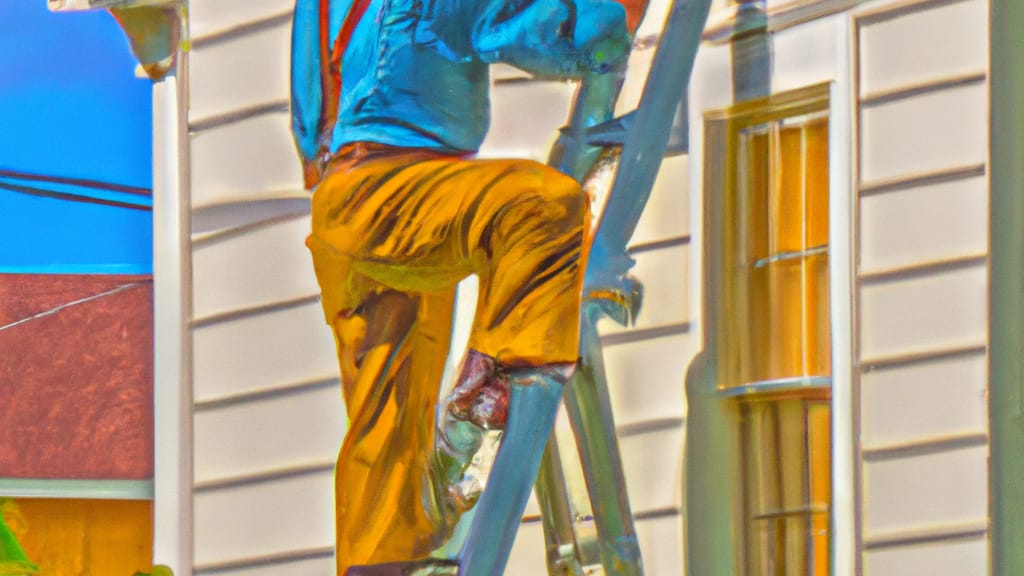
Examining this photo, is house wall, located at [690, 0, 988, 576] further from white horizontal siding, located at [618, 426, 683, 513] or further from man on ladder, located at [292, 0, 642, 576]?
man on ladder, located at [292, 0, 642, 576]

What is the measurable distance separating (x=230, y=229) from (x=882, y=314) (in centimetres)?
124

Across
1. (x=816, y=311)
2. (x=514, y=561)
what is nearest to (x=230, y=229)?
(x=514, y=561)

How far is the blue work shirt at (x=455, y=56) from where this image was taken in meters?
2.61

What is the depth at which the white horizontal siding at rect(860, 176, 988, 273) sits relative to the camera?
7.61 ft

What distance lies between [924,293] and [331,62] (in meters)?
1.14

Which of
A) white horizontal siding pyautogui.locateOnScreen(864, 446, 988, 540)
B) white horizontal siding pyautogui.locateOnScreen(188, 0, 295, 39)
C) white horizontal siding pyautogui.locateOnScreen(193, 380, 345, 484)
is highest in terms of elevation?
white horizontal siding pyautogui.locateOnScreen(188, 0, 295, 39)

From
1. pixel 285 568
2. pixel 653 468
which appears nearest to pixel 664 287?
pixel 653 468

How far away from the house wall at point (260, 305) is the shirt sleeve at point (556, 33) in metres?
0.05

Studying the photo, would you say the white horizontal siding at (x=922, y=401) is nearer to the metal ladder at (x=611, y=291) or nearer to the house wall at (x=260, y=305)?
the metal ladder at (x=611, y=291)

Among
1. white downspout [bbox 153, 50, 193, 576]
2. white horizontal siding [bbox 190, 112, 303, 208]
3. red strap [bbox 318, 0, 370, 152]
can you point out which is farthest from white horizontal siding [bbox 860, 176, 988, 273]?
white downspout [bbox 153, 50, 193, 576]

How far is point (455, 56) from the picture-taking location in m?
2.65

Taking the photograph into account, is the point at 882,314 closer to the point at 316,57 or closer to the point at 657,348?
the point at 657,348

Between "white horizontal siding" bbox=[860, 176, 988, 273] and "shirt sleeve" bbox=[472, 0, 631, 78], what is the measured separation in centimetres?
52

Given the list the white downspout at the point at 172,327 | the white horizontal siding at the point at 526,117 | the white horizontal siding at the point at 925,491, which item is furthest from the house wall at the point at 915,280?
the white downspout at the point at 172,327
